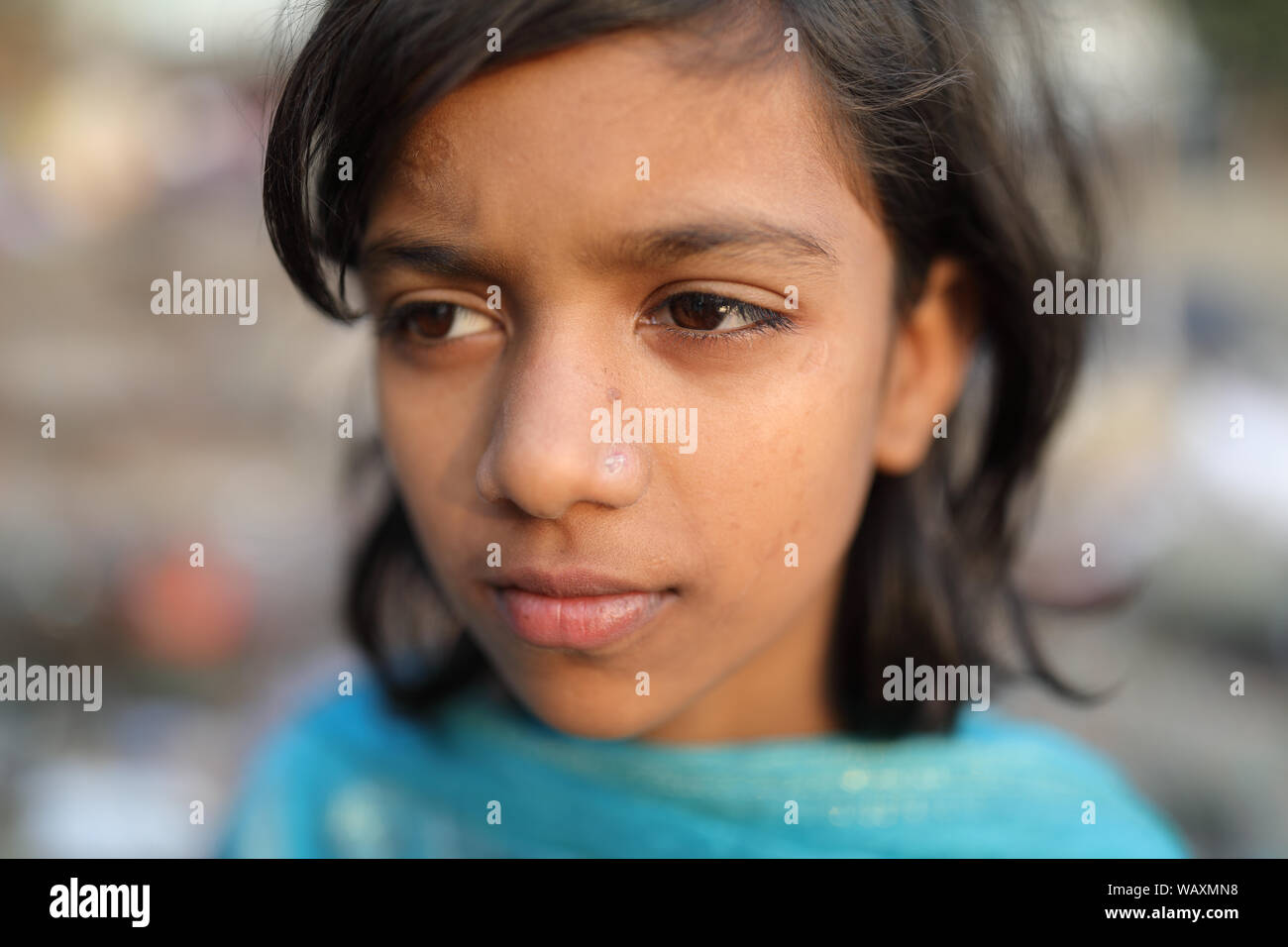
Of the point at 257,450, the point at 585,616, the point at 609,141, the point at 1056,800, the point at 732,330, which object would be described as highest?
the point at 257,450

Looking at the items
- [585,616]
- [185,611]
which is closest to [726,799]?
[585,616]

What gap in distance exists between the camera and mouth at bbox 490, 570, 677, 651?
3.00 feet

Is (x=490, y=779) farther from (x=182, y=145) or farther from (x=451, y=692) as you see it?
(x=182, y=145)

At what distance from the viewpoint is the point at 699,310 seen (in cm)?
89

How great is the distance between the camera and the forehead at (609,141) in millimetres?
807

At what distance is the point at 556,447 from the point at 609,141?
0.83 feet

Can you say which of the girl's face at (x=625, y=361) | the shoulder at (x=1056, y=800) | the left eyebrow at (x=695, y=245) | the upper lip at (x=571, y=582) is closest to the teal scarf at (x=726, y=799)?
the shoulder at (x=1056, y=800)

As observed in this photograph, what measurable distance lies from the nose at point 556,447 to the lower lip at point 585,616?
10cm

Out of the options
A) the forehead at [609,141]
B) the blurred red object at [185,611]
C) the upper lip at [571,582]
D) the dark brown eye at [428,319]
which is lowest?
the upper lip at [571,582]

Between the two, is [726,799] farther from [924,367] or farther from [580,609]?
[924,367]

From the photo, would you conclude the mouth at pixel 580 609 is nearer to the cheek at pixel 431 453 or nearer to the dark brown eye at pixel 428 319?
the cheek at pixel 431 453

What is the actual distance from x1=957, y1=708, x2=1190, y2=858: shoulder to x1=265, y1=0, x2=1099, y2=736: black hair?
0.08 m

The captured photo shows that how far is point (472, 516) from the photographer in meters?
0.92

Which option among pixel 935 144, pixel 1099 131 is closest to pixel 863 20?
pixel 935 144
